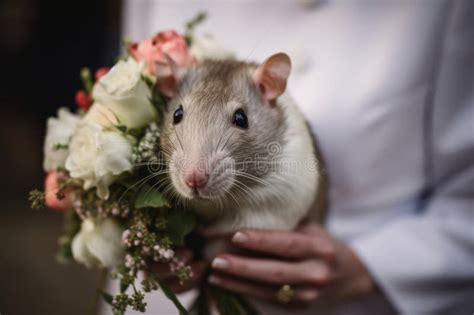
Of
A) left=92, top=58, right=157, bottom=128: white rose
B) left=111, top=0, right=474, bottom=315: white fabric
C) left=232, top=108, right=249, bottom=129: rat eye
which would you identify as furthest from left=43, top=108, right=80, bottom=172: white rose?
left=111, top=0, right=474, bottom=315: white fabric

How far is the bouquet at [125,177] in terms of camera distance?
31.7 inches

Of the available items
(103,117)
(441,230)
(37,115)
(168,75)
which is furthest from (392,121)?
(37,115)

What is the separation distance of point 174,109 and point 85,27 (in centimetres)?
209

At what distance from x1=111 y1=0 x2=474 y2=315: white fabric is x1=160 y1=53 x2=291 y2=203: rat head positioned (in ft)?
0.96

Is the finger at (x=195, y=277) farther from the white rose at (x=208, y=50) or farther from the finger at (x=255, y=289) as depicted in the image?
the white rose at (x=208, y=50)

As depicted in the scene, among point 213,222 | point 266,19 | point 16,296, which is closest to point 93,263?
point 16,296

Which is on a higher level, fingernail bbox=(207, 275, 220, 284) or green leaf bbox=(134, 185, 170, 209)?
green leaf bbox=(134, 185, 170, 209)

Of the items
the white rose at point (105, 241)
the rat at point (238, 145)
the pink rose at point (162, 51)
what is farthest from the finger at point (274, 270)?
the pink rose at point (162, 51)

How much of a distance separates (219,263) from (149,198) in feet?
0.82

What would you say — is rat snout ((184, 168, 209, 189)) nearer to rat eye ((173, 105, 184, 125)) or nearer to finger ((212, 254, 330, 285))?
rat eye ((173, 105, 184, 125))

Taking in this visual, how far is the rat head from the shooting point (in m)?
0.82

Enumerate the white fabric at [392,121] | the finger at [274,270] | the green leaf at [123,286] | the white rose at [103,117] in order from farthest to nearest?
the white fabric at [392,121] < the finger at [274,270] < the white rose at [103,117] < the green leaf at [123,286]

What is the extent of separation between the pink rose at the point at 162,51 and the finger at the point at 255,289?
48 centimetres

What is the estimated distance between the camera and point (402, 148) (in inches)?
54.8
